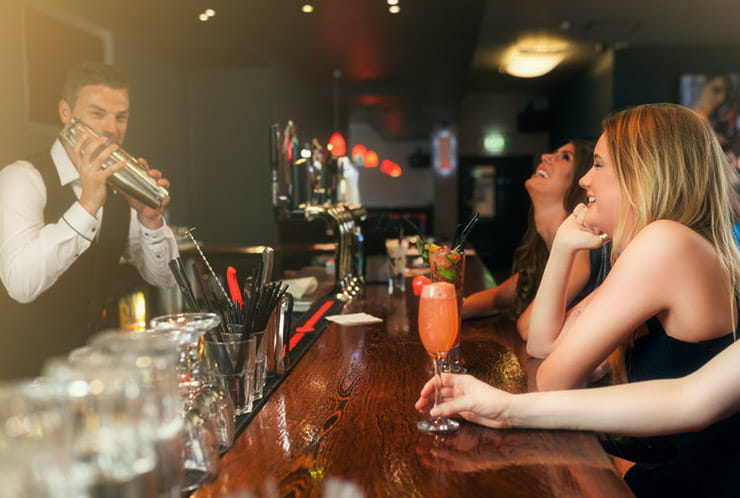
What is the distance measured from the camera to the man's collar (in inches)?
105

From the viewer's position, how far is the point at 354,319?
2.13 m

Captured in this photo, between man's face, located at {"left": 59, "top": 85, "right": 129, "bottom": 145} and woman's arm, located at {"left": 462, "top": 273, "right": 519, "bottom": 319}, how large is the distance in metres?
1.79

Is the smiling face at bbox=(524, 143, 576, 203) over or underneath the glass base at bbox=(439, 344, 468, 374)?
over

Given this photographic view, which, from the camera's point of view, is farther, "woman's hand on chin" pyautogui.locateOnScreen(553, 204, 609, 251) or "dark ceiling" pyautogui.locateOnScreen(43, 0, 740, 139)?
"dark ceiling" pyautogui.locateOnScreen(43, 0, 740, 139)

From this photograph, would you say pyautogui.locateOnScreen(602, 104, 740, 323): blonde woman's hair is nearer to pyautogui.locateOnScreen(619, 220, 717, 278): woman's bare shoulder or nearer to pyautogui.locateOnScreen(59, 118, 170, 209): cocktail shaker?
pyautogui.locateOnScreen(619, 220, 717, 278): woman's bare shoulder

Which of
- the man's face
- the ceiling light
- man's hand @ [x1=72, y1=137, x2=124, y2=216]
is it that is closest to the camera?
man's hand @ [x1=72, y1=137, x2=124, y2=216]

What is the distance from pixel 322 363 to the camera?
158 centimetres

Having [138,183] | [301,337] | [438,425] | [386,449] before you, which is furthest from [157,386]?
[138,183]

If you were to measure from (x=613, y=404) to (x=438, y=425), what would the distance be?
1.05 ft

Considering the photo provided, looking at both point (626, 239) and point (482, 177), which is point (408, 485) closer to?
point (626, 239)

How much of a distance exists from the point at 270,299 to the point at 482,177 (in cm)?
1059

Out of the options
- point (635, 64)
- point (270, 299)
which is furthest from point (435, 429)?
point (635, 64)

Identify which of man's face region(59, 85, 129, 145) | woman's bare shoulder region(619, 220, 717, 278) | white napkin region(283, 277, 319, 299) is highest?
man's face region(59, 85, 129, 145)

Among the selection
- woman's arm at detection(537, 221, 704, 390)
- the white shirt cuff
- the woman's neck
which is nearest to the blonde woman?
woman's arm at detection(537, 221, 704, 390)
